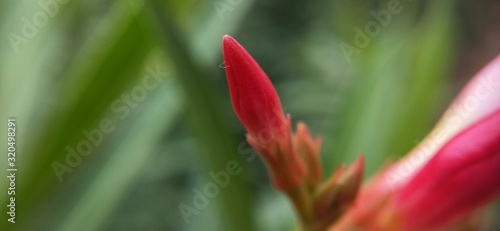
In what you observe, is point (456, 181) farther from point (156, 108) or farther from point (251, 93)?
point (156, 108)

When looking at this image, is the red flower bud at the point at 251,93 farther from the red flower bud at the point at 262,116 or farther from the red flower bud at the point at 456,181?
the red flower bud at the point at 456,181

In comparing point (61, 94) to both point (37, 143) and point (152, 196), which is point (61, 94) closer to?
point (37, 143)

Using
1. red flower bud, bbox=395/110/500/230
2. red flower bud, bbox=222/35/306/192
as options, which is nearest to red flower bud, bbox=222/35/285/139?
red flower bud, bbox=222/35/306/192

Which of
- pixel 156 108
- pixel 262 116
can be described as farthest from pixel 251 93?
pixel 156 108

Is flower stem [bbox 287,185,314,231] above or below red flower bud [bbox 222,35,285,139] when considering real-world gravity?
below

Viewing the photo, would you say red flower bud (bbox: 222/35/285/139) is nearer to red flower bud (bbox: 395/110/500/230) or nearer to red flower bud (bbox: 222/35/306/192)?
red flower bud (bbox: 222/35/306/192)

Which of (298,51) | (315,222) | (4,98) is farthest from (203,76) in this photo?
(298,51)

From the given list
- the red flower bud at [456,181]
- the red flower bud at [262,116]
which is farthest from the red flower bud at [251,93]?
the red flower bud at [456,181]
